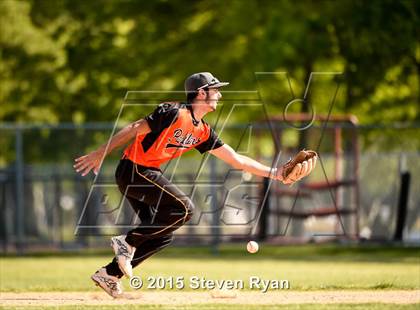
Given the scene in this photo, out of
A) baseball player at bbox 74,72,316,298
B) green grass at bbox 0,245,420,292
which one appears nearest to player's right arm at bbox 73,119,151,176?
baseball player at bbox 74,72,316,298

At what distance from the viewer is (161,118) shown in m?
9.15

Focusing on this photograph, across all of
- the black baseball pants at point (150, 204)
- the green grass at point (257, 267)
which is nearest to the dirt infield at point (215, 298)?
the black baseball pants at point (150, 204)

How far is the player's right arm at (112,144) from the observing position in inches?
350

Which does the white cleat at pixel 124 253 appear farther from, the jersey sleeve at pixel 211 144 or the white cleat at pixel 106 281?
the jersey sleeve at pixel 211 144

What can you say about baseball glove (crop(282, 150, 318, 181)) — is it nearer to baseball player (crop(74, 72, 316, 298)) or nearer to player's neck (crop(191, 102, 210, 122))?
baseball player (crop(74, 72, 316, 298))

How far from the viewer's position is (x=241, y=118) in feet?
95.2

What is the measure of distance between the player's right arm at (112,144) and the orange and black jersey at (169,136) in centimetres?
11

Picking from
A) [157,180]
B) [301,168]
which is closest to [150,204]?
[157,180]

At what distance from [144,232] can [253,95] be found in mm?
16911

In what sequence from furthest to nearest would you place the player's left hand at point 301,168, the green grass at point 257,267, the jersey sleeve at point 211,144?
the green grass at point 257,267 → the jersey sleeve at point 211,144 → the player's left hand at point 301,168

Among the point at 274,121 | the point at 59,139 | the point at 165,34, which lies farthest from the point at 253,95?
A: the point at 59,139

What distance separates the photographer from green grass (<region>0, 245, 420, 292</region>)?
478 inches

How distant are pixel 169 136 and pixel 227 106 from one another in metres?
16.1

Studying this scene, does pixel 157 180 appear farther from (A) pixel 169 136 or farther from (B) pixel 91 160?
(B) pixel 91 160
